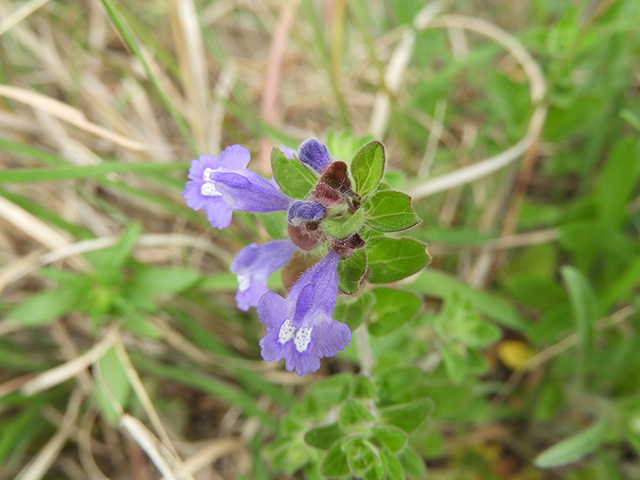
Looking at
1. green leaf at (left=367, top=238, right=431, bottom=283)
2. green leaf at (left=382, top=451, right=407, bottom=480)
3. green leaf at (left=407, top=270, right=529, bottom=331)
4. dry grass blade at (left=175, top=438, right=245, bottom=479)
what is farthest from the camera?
green leaf at (left=407, top=270, right=529, bottom=331)

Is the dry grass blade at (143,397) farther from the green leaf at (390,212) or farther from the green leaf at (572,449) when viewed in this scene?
the green leaf at (572,449)

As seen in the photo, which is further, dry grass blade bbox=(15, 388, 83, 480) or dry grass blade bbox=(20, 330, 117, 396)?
dry grass blade bbox=(15, 388, 83, 480)

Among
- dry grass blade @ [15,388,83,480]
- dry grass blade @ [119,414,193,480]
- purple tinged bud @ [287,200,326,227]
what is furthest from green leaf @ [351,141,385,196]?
dry grass blade @ [15,388,83,480]

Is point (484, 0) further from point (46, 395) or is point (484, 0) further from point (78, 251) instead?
point (46, 395)

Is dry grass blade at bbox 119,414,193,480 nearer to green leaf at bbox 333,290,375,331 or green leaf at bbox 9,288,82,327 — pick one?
green leaf at bbox 9,288,82,327

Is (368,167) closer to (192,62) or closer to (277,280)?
(277,280)

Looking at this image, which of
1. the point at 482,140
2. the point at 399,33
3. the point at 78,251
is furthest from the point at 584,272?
the point at 78,251

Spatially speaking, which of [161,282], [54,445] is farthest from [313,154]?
[54,445]
